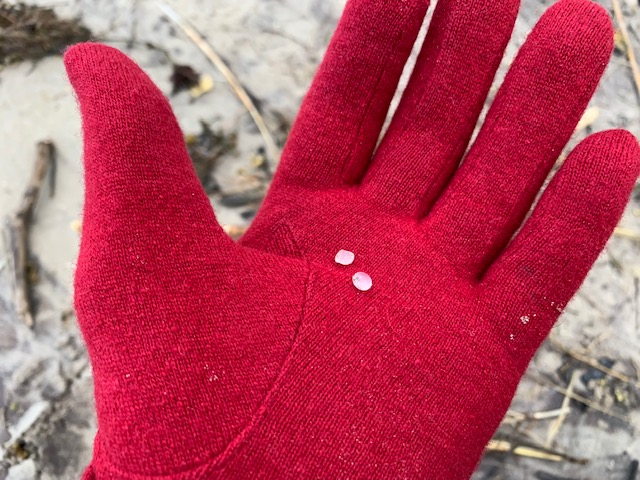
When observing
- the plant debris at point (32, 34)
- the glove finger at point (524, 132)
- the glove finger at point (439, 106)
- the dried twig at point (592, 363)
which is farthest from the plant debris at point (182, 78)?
the dried twig at point (592, 363)

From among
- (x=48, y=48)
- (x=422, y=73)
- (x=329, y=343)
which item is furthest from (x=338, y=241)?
(x=48, y=48)

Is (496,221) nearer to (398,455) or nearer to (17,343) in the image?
(398,455)

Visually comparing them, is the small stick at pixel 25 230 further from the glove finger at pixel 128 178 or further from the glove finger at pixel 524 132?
the glove finger at pixel 524 132

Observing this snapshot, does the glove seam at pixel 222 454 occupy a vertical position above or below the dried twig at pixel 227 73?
below

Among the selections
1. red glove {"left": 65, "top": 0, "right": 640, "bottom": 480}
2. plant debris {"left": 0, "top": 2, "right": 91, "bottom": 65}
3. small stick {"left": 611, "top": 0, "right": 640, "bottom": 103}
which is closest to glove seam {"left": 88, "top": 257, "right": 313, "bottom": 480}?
red glove {"left": 65, "top": 0, "right": 640, "bottom": 480}

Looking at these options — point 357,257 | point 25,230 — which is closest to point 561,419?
point 357,257

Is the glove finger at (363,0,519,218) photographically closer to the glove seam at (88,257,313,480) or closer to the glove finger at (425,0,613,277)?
the glove finger at (425,0,613,277)
